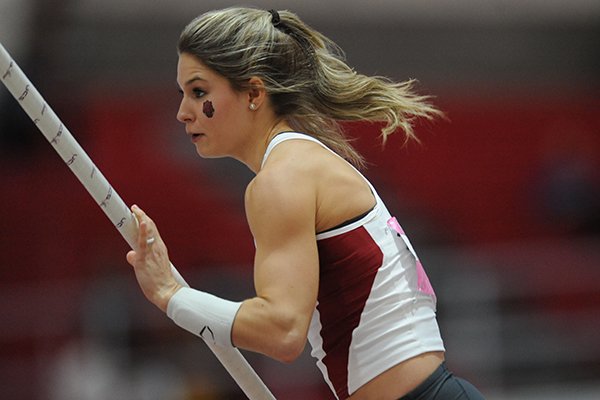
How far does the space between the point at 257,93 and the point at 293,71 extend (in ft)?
0.45

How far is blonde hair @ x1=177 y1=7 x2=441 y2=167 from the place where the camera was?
303 cm

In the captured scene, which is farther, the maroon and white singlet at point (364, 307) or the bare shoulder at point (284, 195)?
the maroon and white singlet at point (364, 307)

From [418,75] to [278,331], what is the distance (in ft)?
25.4

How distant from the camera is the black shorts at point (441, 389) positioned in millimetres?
2871

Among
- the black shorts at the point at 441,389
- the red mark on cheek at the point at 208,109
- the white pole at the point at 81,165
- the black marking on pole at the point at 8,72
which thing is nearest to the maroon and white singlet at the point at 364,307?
the black shorts at the point at 441,389

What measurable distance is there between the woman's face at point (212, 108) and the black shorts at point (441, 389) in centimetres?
82

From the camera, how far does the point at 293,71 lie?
124 inches

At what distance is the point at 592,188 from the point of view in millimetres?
10094

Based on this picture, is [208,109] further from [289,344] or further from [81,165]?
[289,344]

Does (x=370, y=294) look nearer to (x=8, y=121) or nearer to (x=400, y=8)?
(x=8, y=121)

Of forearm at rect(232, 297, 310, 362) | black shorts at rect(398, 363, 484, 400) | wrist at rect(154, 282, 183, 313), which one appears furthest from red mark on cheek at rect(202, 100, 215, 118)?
black shorts at rect(398, 363, 484, 400)

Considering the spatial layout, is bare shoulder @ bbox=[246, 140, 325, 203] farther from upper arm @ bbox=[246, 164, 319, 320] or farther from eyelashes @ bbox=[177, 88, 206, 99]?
eyelashes @ bbox=[177, 88, 206, 99]

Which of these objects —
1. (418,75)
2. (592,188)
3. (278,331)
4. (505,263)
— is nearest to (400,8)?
(418,75)

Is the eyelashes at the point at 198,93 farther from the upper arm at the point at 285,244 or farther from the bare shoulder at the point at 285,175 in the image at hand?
the upper arm at the point at 285,244
